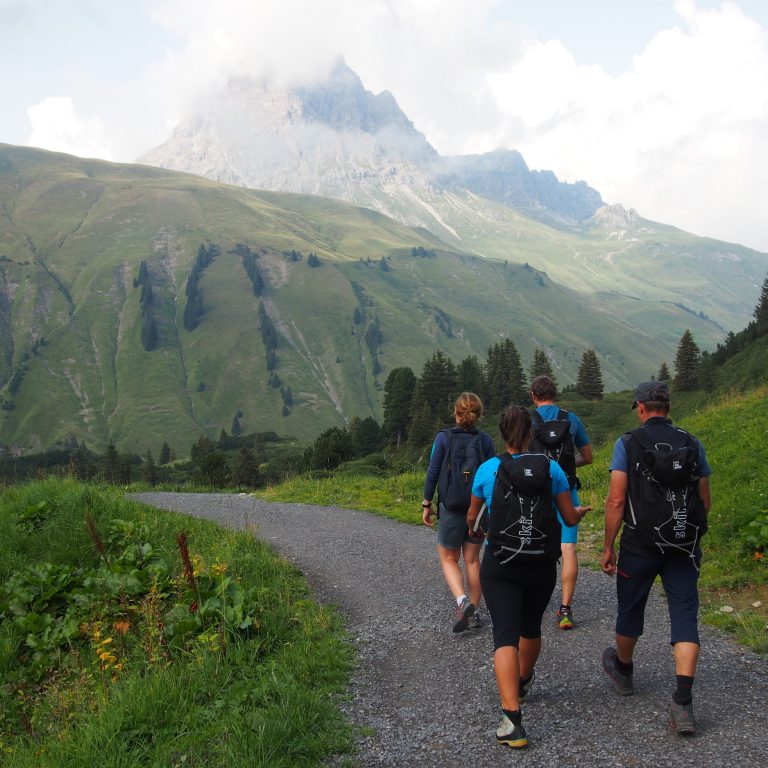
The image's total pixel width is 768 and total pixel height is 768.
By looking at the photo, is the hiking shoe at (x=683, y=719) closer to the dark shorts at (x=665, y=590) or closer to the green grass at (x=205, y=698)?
the dark shorts at (x=665, y=590)

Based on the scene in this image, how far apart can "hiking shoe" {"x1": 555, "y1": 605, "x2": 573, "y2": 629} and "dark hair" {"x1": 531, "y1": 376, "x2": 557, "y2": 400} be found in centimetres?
298

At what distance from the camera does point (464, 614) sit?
8797mm

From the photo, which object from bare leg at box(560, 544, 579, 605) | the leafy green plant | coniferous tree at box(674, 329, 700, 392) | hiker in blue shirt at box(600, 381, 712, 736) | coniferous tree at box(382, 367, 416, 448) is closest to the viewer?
hiker in blue shirt at box(600, 381, 712, 736)

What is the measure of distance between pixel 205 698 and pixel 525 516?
3.94 metres

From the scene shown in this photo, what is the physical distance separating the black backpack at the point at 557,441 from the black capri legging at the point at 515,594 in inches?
98.5

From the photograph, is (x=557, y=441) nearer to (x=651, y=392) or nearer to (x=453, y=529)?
(x=453, y=529)

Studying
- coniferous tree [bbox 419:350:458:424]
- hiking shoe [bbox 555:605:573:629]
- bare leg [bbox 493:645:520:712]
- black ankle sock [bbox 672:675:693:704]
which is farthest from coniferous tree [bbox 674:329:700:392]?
bare leg [bbox 493:645:520:712]

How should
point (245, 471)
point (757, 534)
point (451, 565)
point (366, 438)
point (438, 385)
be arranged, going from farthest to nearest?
point (366, 438)
point (438, 385)
point (245, 471)
point (757, 534)
point (451, 565)

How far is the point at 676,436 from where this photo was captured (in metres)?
6.27

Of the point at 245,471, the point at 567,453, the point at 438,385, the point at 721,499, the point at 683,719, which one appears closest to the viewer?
the point at 683,719

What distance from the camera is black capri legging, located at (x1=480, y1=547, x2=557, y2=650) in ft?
20.2

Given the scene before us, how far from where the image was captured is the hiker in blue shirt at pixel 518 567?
609 cm

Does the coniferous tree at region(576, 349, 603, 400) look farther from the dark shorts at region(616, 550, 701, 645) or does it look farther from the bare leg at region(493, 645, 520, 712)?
the bare leg at region(493, 645, 520, 712)

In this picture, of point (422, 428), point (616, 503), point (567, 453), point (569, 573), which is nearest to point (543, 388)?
point (567, 453)
